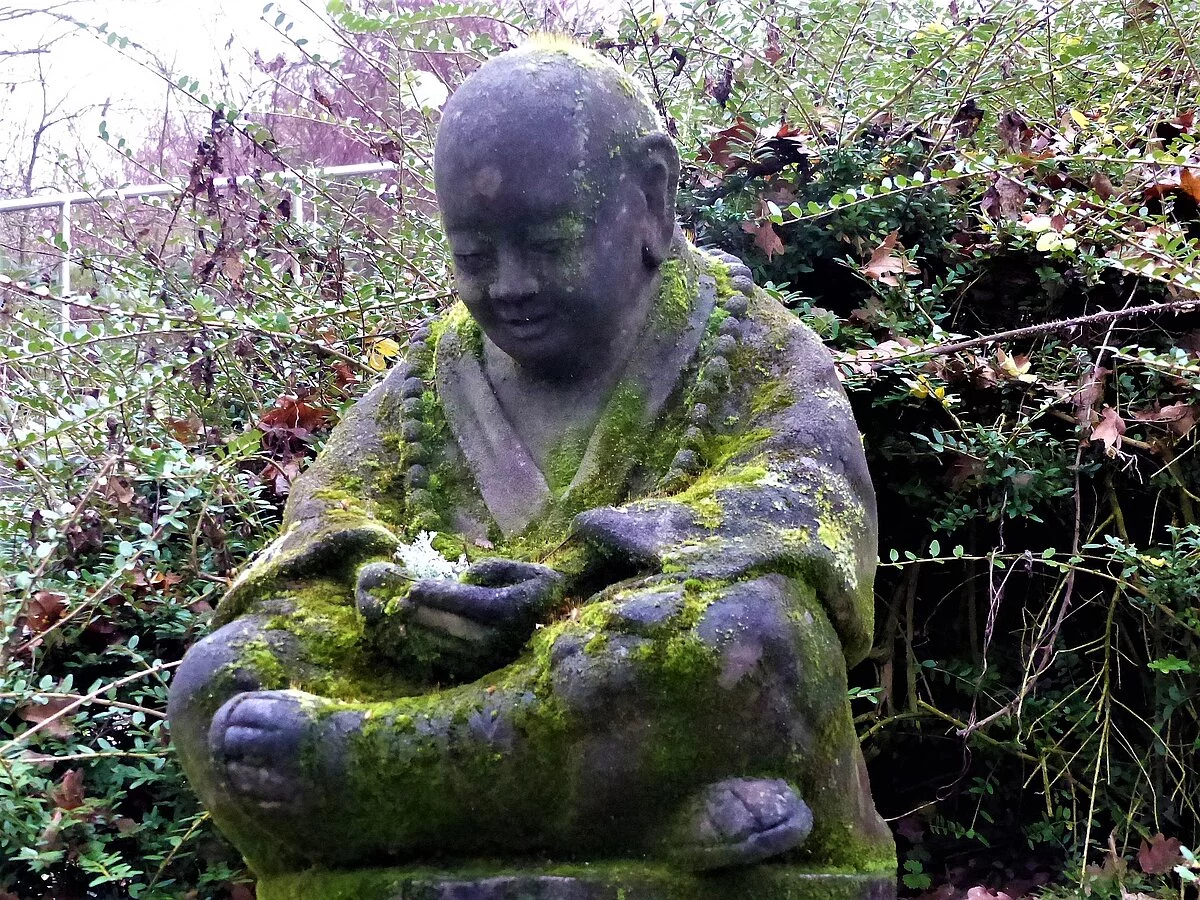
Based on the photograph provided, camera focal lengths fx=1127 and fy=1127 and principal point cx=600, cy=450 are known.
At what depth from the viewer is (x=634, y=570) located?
1.88 metres

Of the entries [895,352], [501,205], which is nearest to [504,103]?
[501,205]

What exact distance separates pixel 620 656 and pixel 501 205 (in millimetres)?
826

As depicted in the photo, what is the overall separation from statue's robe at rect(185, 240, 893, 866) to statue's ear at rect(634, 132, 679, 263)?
3.8 inches

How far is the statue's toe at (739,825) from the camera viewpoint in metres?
1.70

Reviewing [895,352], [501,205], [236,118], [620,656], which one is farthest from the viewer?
[236,118]

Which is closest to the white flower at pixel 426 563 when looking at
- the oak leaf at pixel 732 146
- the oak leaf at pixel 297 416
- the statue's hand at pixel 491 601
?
the statue's hand at pixel 491 601

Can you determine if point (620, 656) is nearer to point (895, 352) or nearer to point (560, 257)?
point (560, 257)

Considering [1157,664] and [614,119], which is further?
[1157,664]

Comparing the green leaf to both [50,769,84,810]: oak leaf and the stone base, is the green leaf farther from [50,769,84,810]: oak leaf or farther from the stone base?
[50,769,84,810]: oak leaf

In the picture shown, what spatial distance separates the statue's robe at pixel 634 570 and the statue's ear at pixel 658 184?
10cm

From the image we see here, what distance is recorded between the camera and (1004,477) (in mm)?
3223

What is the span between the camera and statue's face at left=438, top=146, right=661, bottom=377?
2.00 m

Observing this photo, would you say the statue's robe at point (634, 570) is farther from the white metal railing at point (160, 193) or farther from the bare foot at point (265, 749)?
the white metal railing at point (160, 193)

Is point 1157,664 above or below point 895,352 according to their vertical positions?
below
